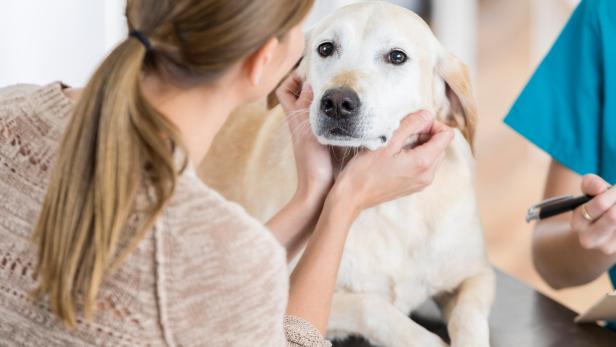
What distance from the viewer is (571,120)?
4.85 ft

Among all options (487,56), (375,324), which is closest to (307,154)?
(375,324)

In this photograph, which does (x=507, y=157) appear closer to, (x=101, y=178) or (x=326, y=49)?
(x=326, y=49)

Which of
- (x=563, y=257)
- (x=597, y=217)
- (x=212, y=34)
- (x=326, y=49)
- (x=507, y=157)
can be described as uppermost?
(x=212, y=34)

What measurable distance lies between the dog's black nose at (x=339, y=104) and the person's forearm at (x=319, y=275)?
19cm

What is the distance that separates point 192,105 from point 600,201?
629mm

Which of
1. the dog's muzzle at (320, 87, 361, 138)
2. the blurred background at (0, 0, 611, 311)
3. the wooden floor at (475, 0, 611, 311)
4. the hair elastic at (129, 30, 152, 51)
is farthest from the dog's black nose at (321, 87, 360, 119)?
the wooden floor at (475, 0, 611, 311)

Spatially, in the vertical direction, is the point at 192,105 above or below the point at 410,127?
above

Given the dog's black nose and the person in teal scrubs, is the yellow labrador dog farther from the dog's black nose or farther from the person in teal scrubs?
the person in teal scrubs

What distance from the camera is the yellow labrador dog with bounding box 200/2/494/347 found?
117 cm

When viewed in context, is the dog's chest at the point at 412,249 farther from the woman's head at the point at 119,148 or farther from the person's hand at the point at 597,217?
the woman's head at the point at 119,148

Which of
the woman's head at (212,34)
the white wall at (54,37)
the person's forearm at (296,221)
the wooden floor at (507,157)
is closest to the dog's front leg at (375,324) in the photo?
the person's forearm at (296,221)

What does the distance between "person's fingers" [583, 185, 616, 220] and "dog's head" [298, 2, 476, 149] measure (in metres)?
0.25

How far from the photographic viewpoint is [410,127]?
3.91 ft

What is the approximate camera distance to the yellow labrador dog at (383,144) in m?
1.17
